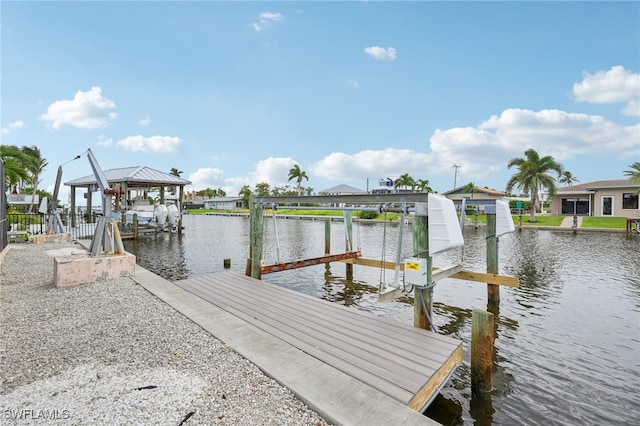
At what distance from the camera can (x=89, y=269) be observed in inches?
311

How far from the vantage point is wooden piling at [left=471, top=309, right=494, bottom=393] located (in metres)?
4.35

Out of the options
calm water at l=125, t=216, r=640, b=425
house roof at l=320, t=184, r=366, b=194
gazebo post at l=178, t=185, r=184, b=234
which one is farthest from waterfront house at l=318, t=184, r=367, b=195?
calm water at l=125, t=216, r=640, b=425

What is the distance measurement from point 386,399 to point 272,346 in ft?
5.77

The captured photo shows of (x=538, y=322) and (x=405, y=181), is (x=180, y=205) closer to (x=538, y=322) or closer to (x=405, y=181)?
(x=538, y=322)

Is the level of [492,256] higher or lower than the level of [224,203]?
lower

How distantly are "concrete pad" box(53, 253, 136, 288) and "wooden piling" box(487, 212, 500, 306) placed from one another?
9.64 metres

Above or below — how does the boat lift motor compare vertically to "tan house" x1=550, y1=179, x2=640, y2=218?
below

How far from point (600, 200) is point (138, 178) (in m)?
48.7

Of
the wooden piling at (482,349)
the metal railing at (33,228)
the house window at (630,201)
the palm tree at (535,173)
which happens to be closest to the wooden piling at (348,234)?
the wooden piling at (482,349)

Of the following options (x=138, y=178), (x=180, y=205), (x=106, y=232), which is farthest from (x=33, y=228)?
(x=106, y=232)

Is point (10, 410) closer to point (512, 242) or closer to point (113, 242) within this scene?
point (113, 242)

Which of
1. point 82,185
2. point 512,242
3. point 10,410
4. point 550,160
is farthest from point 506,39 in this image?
point 82,185

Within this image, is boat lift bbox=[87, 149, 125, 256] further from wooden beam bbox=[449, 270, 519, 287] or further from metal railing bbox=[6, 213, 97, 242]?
metal railing bbox=[6, 213, 97, 242]

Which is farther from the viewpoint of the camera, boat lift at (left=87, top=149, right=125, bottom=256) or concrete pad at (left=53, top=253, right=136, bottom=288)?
boat lift at (left=87, top=149, right=125, bottom=256)
